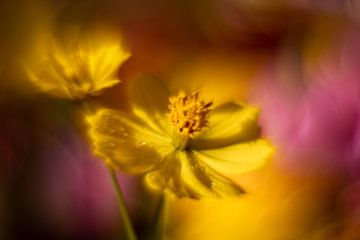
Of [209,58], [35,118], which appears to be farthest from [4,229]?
[209,58]

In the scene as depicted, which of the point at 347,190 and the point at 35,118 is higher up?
the point at 35,118

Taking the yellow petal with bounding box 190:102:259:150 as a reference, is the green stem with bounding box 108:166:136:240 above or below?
below

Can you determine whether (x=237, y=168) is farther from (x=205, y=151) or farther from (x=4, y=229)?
(x=4, y=229)

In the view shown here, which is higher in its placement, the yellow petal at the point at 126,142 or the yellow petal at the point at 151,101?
the yellow petal at the point at 151,101

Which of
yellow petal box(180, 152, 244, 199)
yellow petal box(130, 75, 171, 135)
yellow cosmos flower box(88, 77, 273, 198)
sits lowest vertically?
yellow petal box(180, 152, 244, 199)

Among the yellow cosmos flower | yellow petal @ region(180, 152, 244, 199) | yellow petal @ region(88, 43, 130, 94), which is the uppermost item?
yellow petal @ region(88, 43, 130, 94)
